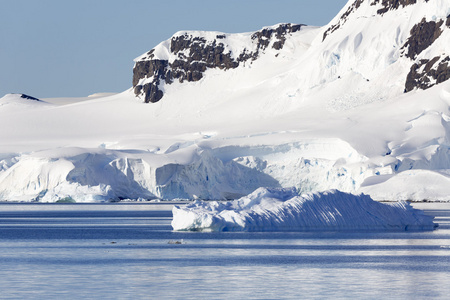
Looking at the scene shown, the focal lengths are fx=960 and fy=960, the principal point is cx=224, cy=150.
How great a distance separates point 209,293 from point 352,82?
3249 inches

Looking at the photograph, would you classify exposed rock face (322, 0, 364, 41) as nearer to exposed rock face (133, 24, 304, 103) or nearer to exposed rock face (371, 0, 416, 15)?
exposed rock face (371, 0, 416, 15)

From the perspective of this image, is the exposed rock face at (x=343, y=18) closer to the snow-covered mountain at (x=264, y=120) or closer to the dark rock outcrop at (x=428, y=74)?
the snow-covered mountain at (x=264, y=120)

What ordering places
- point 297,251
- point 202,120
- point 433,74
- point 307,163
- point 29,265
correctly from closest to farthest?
point 29,265, point 297,251, point 307,163, point 433,74, point 202,120

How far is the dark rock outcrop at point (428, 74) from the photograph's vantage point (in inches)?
3802

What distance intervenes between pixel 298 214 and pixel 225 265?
13.2 meters

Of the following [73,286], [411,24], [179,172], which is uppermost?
[411,24]

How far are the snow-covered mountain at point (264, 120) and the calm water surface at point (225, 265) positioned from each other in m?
33.1

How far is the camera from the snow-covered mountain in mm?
79688

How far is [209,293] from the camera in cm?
2052

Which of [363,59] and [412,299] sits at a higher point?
[363,59]

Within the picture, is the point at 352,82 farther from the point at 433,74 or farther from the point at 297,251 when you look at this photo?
the point at 297,251

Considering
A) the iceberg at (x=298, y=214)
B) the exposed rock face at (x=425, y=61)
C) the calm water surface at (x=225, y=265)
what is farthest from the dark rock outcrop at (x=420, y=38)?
the iceberg at (x=298, y=214)

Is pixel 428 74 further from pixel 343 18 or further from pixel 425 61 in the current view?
pixel 343 18

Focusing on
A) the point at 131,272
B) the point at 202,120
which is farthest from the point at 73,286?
the point at 202,120
